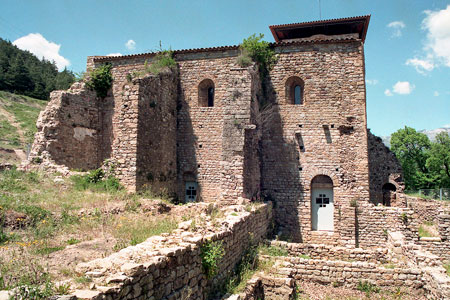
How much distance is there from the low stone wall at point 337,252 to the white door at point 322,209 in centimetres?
408

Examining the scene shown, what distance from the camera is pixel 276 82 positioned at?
1616cm

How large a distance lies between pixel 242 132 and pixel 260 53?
16.3 ft

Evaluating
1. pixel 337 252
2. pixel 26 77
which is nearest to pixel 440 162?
pixel 337 252

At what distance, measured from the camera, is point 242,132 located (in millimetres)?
13289

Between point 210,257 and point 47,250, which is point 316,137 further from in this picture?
point 47,250

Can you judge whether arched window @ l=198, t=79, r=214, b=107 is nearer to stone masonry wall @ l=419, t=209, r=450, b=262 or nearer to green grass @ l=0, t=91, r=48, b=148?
stone masonry wall @ l=419, t=209, r=450, b=262

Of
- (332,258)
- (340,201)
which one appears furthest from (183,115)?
(332,258)

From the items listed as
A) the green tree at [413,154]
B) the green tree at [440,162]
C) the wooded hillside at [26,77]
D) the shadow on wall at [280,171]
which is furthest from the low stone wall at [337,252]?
the wooded hillside at [26,77]

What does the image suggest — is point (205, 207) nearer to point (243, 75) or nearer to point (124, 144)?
point (124, 144)

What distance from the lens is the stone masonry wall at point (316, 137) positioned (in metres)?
14.9

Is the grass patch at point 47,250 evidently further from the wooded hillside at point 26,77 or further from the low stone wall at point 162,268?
the wooded hillside at point 26,77

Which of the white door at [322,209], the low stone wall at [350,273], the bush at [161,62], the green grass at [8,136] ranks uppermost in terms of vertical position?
the bush at [161,62]

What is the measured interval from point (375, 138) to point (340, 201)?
5914 millimetres

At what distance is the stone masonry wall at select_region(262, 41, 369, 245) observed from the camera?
1486cm
